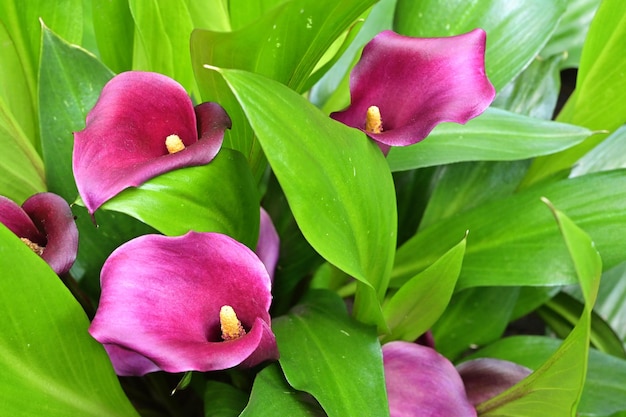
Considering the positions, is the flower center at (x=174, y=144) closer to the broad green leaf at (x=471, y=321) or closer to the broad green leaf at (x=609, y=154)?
the broad green leaf at (x=471, y=321)

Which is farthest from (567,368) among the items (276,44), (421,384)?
(276,44)

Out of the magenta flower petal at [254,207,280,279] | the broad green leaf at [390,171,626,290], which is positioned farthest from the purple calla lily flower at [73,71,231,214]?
the broad green leaf at [390,171,626,290]

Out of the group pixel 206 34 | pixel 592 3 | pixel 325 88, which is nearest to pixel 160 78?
pixel 206 34

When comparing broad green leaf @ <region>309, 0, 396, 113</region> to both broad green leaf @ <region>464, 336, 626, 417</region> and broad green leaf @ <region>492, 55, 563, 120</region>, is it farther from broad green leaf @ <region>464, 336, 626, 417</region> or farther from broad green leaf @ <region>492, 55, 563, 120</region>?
broad green leaf @ <region>464, 336, 626, 417</region>

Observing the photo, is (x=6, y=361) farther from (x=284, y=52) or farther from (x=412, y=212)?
(x=412, y=212)

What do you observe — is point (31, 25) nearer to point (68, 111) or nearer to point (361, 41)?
point (68, 111)
